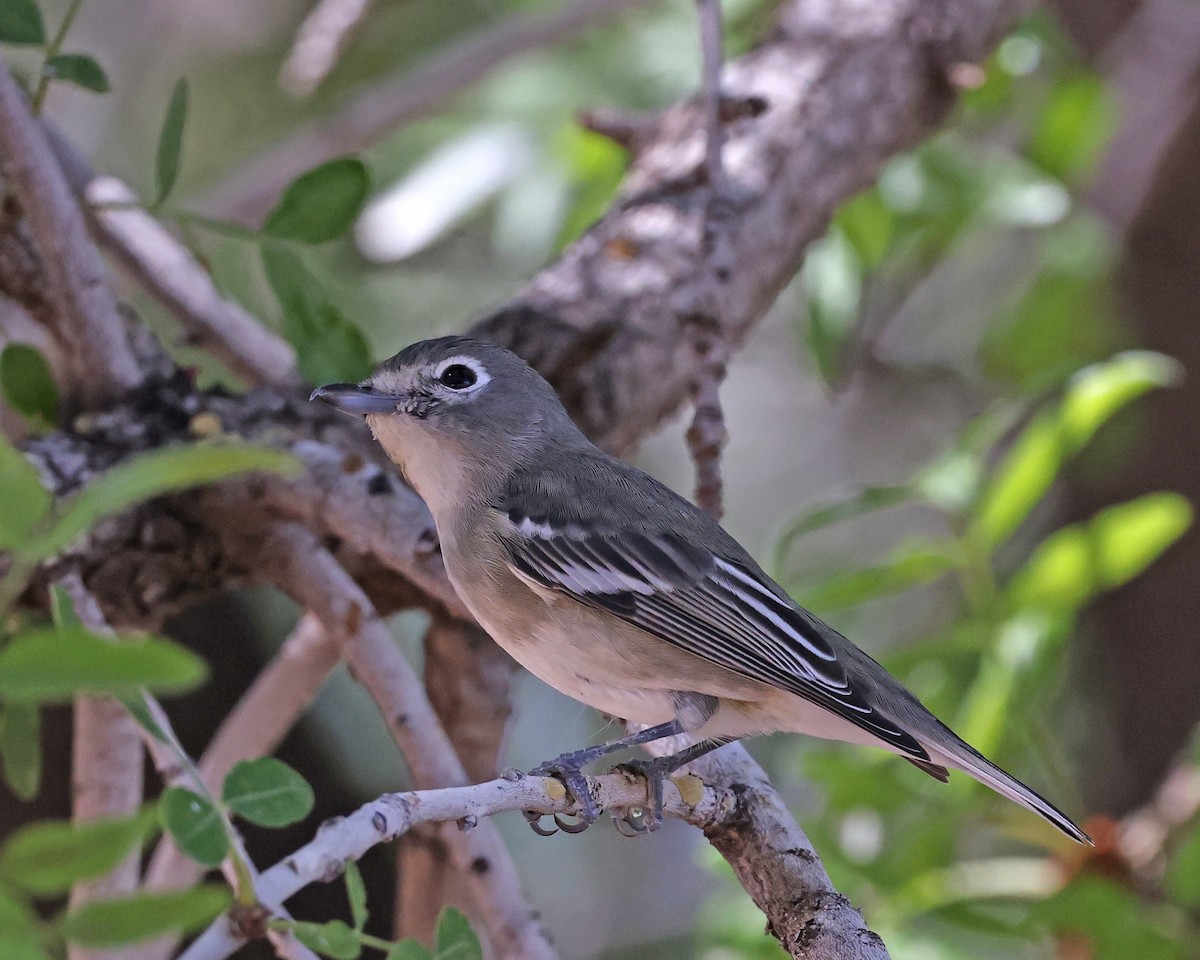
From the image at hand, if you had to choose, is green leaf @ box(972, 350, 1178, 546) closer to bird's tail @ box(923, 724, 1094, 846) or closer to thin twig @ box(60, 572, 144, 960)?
bird's tail @ box(923, 724, 1094, 846)

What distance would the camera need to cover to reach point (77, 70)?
6.07ft

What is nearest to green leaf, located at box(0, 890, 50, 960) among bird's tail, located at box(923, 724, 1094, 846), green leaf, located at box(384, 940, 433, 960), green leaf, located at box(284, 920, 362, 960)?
green leaf, located at box(284, 920, 362, 960)

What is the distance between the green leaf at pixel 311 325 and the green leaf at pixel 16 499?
1302mm

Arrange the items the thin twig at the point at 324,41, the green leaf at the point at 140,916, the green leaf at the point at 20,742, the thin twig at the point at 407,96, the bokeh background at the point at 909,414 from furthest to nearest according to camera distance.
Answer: the thin twig at the point at 407,96 < the thin twig at the point at 324,41 < the bokeh background at the point at 909,414 < the green leaf at the point at 20,742 < the green leaf at the point at 140,916

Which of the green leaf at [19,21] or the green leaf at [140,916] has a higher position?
the green leaf at [19,21]

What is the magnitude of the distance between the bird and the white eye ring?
39 mm

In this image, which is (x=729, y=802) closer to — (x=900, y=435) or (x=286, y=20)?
(x=900, y=435)

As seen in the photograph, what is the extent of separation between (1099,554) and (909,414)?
2.35m

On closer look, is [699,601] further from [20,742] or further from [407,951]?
[20,742]

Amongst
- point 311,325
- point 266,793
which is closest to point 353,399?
point 311,325

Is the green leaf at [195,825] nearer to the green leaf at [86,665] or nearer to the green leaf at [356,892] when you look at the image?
the green leaf at [356,892]

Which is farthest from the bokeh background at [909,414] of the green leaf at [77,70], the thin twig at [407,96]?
the green leaf at [77,70]

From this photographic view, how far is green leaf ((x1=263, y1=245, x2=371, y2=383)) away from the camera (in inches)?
79.9

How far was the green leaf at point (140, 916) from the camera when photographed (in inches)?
32.8
